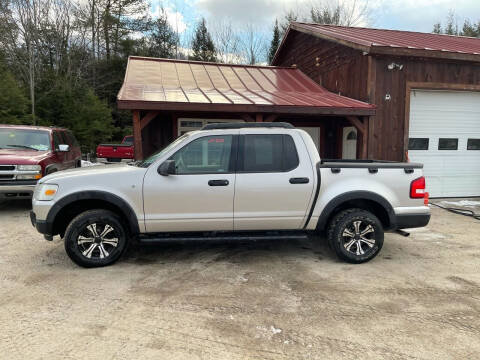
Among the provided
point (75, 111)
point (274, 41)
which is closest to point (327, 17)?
point (274, 41)

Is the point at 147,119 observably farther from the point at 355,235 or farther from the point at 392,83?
the point at 392,83

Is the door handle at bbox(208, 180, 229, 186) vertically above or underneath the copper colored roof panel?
underneath

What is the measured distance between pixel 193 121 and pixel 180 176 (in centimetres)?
643

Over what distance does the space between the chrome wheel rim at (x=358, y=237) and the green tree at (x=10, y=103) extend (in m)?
15.3

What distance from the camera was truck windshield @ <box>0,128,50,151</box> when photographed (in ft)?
25.6

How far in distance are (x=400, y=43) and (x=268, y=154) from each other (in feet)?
25.1

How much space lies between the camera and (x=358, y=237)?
4500 mm

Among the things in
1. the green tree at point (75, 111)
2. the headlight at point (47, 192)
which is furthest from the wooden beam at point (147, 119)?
the green tree at point (75, 111)

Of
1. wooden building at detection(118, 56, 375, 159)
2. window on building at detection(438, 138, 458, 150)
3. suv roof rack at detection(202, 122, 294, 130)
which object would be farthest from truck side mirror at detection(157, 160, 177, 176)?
window on building at detection(438, 138, 458, 150)

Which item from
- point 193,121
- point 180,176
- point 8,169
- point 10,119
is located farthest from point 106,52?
point 180,176

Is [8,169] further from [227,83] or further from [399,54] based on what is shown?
[399,54]

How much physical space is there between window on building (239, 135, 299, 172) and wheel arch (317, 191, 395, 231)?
738mm

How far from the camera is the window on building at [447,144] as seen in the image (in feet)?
31.0

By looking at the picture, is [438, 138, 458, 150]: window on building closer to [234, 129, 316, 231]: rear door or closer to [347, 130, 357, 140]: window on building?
[347, 130, 357, 140]: window on building
